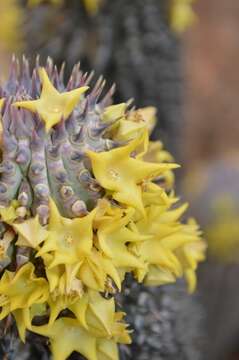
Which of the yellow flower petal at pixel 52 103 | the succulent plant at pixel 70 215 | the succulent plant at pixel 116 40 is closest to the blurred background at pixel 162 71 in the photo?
the succulent plant at pixel 116 40

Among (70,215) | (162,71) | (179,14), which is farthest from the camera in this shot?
(162,71)

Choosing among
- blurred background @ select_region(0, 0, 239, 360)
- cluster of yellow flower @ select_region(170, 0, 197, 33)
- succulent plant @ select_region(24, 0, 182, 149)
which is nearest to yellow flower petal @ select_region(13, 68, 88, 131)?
blurred background @ select_region(0, 0, 239, 360)

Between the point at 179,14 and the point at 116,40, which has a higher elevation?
the point at 179,14

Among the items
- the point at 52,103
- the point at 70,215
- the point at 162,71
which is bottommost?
the point at 162,71

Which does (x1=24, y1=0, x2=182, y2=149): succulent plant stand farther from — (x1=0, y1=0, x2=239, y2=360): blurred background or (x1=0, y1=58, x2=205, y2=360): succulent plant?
(x1=0, y1=58, x2=205, y2=360): succulent plant

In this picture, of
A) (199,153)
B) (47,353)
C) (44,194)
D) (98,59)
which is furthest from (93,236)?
(199,153)

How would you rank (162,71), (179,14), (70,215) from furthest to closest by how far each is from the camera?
(162,71) < (179,14) < (70,215)

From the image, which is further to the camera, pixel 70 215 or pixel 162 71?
pixel 162 71

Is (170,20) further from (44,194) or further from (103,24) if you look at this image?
(44,194)

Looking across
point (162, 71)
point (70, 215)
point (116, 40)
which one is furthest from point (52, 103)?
point (162, 71)

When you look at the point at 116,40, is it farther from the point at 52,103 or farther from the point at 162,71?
the point at 52,103
